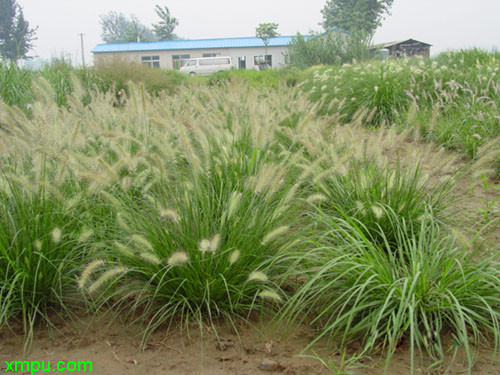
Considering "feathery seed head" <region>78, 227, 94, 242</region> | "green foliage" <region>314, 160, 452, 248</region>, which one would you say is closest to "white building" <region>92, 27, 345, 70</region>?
"green foliage" <region>314, 160, 452, 248</region>

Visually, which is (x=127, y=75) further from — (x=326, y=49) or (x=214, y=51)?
(x=214, y=51)

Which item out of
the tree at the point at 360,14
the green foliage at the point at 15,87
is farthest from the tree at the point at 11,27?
the green foliage at the point at 15,87

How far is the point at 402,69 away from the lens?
25.8ft

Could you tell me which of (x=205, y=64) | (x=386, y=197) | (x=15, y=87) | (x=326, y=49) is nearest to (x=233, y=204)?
(x=386, y=197)

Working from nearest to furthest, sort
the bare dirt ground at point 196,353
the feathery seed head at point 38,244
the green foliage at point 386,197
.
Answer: the bare dirt ground at point 196,353
the feathery seed head at point 38,244
the green foliage at point 386,197

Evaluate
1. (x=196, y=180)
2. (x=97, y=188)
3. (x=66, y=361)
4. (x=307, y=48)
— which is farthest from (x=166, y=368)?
(x=307, y=48)

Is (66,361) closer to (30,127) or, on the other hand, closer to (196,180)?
(196,180)

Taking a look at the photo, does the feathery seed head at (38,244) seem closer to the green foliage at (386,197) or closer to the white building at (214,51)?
the green foliage at (386,197)

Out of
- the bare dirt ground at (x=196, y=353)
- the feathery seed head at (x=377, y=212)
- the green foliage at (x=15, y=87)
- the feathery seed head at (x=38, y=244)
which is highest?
the green foliage at (x=15, y=87)

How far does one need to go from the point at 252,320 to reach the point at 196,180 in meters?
0.81

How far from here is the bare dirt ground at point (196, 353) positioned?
6.21 ft

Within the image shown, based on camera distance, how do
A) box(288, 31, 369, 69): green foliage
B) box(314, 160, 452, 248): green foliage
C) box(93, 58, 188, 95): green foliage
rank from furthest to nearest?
box(288, 31, 369, 69): green foliage
box(93, 58, 188, 95): green foliage
box(314, 160, 452, 248): green foliage

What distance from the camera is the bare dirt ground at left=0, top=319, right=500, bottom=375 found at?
74.5 inches

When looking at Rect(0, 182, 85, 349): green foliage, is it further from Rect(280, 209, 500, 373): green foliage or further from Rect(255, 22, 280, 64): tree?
Rect(255, 22, 280, 64): tree
